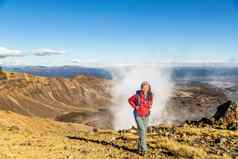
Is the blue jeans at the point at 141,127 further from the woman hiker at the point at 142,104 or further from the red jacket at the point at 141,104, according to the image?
the red jacket at the point at 141,104

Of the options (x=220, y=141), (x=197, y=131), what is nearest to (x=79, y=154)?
(x=220, y=141)

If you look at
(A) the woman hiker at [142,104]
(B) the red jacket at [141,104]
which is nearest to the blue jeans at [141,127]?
(A) the woman hiker at [142,104]

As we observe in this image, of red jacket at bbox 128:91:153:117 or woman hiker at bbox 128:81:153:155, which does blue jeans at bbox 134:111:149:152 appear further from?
red jacket at bbox 128:91:153:117

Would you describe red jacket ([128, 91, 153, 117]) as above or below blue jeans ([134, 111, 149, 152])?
above

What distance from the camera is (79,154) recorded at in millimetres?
16031

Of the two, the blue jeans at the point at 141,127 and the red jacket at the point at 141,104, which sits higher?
the red jacket at the point at 141,104

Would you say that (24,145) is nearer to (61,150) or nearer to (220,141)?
(61,150)

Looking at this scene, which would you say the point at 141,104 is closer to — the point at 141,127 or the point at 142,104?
the point at 142,104

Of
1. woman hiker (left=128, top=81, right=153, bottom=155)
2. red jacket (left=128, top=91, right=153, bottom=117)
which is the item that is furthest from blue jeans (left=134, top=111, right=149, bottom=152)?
red jacket (left=128, top=91, right=153, bottom=117)

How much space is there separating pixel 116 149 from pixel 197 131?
8.68m

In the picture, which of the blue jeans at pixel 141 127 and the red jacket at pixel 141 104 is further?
the blue jeans at pixel 141 127

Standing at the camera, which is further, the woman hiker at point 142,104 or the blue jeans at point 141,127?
the blue jeans at point 141,127

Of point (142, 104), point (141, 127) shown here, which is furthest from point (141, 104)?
point (141, 127)

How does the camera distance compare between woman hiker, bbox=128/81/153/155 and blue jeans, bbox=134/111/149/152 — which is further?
blue jeans, bbox=134/111/149/152
